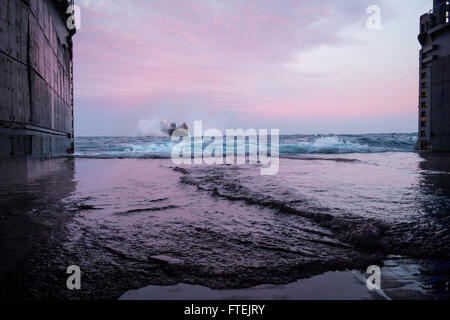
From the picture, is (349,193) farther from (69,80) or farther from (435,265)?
(69,80)

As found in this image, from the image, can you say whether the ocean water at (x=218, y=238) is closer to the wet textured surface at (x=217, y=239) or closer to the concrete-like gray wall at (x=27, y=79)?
the wet textured surface at (x=217, y=239)

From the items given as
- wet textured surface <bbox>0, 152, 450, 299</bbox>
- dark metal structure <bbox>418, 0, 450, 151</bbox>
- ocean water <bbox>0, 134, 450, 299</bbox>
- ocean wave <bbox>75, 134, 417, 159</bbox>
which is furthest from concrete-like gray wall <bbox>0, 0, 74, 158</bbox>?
dark metal structure <bbox>418, 0, 450, 151</bbox>

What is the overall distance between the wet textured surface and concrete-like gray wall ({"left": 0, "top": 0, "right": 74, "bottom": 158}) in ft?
11.9

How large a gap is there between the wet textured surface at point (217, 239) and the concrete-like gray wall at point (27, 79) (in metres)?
3.62

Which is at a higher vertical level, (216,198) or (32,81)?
(32,81)

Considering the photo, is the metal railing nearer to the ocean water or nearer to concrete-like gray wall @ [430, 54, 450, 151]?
concrete-like gray wall @ [430, 54, 450, 151]

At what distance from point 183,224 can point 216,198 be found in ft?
4.89

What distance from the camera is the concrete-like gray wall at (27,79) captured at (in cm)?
659

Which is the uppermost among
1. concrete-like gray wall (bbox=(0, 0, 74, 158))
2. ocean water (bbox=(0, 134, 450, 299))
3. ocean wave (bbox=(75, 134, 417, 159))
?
A: concrete-like gray wall (bbox=(0, 0, 74, 158))

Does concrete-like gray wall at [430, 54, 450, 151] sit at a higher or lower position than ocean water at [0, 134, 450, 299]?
higher

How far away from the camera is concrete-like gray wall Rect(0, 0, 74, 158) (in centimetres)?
659

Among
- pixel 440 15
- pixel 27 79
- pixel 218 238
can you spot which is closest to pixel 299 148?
pixel 440 15
